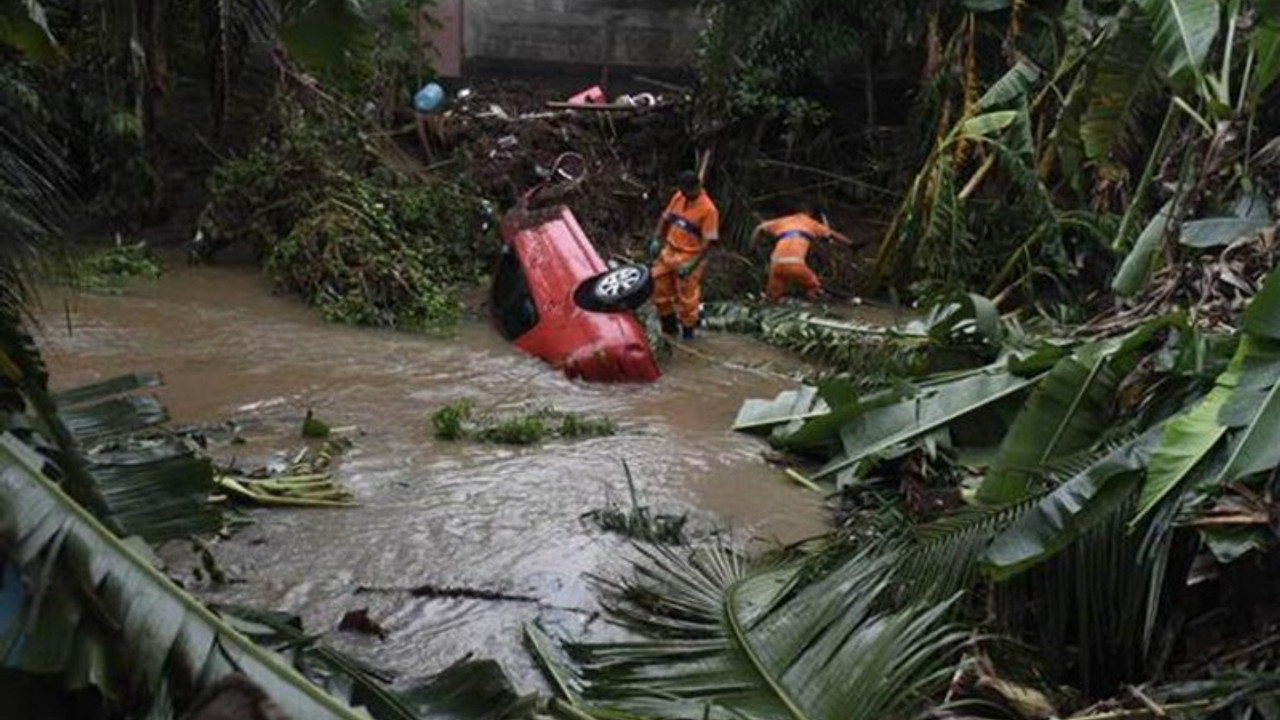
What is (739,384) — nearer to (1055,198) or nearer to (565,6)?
(1055,198)

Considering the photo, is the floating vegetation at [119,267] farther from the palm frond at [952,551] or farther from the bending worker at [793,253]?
the palm frond at [952,551]

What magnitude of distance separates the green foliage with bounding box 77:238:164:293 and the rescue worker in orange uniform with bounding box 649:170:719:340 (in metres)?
4.68

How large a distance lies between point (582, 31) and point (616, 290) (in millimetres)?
7478

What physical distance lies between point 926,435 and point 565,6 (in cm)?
1049

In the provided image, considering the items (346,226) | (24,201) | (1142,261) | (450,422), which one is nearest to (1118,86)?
(1142,261)

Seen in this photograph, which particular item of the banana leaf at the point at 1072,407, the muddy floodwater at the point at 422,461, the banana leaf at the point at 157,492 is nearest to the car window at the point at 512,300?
the muddy floodwater at the point at 422,461

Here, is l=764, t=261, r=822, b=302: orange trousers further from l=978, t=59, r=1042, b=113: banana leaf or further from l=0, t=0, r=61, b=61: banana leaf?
l=0, t=0, r=61, b=61: banana leaf

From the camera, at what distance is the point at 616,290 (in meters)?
9.27

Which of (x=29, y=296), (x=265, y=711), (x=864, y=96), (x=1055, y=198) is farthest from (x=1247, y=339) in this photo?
(x=864, y=96)

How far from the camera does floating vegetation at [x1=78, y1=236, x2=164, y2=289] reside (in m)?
11.4

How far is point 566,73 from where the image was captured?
16.1m

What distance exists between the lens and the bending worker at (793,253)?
12.2m

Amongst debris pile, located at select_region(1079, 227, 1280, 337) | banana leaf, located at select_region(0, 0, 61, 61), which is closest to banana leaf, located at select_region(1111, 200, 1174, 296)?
debris pile, located at select_region(1079, 227, 1280, 337)

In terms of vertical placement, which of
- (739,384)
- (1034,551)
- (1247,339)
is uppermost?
(1247,339)
